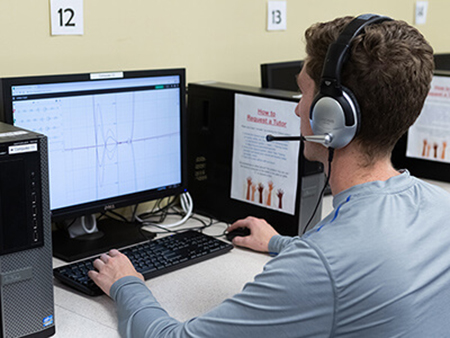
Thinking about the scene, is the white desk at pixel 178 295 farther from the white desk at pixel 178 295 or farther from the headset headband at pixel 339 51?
the headset headband at pixel 339 51

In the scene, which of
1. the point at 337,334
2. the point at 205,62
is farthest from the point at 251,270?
the point at 205,62

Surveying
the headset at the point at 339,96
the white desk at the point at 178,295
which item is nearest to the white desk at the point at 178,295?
the white desk at the point at 178,295

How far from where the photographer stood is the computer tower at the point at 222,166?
1581 millimetres

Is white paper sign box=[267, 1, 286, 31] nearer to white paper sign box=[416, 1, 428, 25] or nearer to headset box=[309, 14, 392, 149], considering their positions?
white paper sign box=[416, 1, 428, 25]

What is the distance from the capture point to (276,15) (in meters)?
2.14

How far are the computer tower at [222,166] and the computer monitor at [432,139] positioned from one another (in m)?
0.72

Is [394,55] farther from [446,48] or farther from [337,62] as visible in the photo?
[446,48]

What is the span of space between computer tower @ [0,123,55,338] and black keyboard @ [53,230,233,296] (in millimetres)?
178

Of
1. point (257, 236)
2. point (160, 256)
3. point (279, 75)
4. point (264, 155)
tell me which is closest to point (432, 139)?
point (279, 75)

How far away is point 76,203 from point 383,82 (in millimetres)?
812

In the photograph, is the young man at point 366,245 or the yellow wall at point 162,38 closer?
the young man at point 366,245

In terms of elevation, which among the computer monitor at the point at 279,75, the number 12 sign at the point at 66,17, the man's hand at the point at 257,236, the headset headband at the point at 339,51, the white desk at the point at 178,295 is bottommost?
the white desk at the point at 178,295

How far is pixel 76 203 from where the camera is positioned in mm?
1460

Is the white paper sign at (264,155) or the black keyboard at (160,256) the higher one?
the white paper sign at (264,155)
